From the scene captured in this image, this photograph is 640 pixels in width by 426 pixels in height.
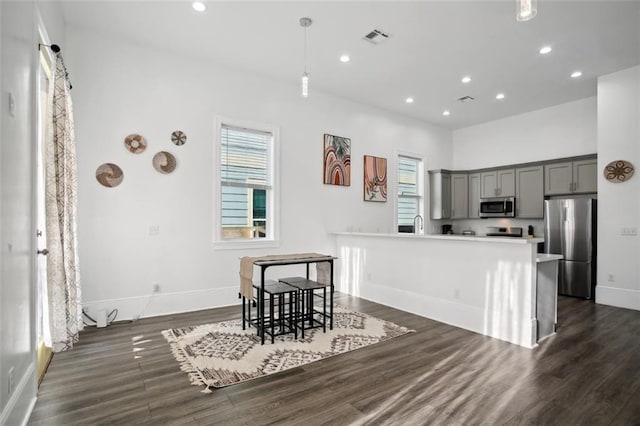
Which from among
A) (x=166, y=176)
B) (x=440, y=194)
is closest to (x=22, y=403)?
(x=166, y=176)

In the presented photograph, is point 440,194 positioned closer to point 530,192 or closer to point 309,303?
point 530,192

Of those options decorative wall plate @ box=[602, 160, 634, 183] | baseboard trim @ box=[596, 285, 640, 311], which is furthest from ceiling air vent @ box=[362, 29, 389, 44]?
baseboard trim @ box=[596, 285, 640, 311]

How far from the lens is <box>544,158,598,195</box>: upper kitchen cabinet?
5.73 m

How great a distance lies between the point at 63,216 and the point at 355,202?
4323 millimetres

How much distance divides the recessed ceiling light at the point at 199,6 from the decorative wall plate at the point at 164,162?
5.69ft

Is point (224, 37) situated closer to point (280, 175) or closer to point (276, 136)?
point (276, 136)

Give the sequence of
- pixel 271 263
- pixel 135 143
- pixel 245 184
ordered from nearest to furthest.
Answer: pixel 271 263 → pixel 135 143 → pixel 245 184

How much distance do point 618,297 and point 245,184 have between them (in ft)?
18.4

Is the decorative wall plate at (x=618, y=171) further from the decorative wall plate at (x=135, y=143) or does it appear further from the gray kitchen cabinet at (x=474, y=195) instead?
the decorative wall plate at (x=135, y=143)

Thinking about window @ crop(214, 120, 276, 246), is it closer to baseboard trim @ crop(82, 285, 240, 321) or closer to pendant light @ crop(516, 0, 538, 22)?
baseboard trim @ crop(82, 285, 240, 321)

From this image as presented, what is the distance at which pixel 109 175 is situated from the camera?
13.1ft

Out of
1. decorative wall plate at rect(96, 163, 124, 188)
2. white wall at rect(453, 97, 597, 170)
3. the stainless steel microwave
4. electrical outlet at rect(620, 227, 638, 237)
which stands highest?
white wall at rect(453, 97, 597, 170)

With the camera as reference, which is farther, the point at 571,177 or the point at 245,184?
the point at 571,177

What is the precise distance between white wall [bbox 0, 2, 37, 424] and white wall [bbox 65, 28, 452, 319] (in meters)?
1.78
